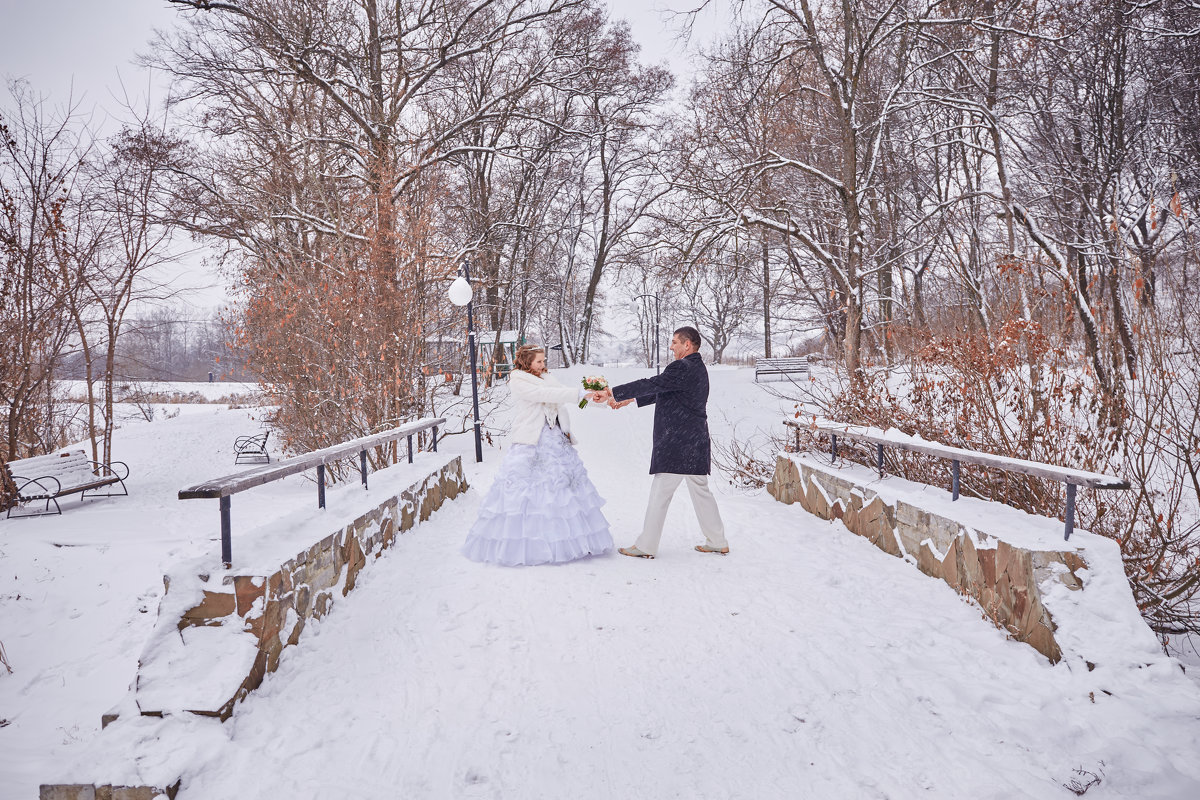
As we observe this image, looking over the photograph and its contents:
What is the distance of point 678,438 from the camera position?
5.25 m

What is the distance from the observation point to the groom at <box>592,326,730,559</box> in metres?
5.25

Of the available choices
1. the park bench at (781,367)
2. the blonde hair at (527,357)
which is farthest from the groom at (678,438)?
the park bench at (781,367)

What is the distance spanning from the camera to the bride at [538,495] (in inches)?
201

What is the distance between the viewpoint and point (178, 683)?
2.71 metres

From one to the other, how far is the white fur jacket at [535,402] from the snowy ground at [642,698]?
1.16 m

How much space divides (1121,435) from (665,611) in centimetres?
306

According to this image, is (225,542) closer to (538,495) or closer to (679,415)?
(538,495)

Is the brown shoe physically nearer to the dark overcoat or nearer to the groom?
the groom

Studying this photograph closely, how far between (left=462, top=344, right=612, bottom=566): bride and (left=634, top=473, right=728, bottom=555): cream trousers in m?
0.38

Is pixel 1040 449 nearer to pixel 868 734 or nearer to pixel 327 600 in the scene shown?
pixel 868 734

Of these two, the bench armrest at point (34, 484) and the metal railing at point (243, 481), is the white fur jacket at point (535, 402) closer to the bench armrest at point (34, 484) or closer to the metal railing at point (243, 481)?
the metal railing at point (243, 481)

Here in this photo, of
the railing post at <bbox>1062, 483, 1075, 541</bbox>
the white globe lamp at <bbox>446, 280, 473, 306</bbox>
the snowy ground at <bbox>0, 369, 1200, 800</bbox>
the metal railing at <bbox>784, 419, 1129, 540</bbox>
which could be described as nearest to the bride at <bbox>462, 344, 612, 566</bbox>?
the snowy ground at <bbox>0, 369, 1200, 800</bbox>

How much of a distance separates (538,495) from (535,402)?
79 centimetres

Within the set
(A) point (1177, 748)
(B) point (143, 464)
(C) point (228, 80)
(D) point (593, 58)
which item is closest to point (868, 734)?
(A) point (1177, 748)
